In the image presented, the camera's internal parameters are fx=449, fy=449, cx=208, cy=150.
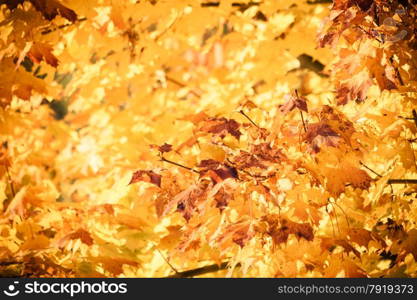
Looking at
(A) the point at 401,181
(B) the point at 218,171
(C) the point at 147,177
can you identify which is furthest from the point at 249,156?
(A) the point at 401,181

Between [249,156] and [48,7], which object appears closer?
[249,156]

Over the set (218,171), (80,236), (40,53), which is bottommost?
(80,236)

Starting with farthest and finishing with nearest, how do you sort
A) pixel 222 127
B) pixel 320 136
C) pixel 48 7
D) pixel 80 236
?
pixel 80 236
pixel 48 7
pixel 222 127
pixel 320 136

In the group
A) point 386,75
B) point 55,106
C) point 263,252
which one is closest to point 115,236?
point 263,252

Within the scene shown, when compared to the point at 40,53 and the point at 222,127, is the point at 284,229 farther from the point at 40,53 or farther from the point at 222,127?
the point at 40,53

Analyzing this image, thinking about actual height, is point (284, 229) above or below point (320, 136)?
below

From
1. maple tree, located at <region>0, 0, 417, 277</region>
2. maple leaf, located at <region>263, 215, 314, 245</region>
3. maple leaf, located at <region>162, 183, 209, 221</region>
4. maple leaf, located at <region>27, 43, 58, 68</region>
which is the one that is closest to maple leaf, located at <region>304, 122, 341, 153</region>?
maple tree, located at <region>0, 0, 417, 277</region>

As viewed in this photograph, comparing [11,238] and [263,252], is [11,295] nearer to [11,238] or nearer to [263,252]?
[11,238]
